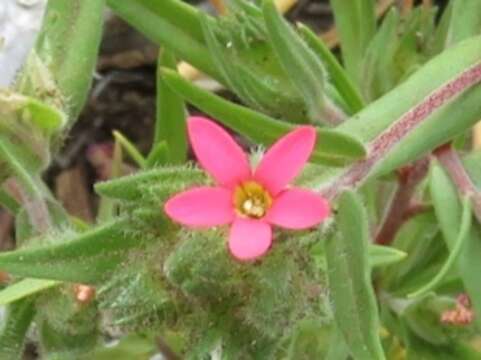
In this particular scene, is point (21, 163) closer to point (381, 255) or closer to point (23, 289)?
point (23, 289)

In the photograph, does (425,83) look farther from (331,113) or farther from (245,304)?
(245,304)

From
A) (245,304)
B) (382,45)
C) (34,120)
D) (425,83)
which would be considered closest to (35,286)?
(34,120)

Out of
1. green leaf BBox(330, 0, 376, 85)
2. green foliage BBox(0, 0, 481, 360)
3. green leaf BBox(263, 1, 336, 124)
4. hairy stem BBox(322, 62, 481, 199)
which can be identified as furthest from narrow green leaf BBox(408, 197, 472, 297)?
green leaf BBox(330, 0, 376, 85)

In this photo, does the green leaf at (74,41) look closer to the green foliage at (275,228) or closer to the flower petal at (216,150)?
the green foliage at (275,228)

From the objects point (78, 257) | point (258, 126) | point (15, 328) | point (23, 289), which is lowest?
point (15, 328)

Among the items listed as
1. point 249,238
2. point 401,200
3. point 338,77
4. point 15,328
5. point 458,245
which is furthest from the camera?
point 401,200

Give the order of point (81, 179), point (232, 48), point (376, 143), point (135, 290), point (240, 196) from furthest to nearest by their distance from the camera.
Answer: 1. point (81, 179)
2. point (232, 48)
3. point (376, 143)
4. point (135, 290)
5. point (240, 196)

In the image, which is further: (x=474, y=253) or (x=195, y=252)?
(x=474, y=253)

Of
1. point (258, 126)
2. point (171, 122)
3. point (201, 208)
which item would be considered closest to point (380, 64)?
point (171, 122)
